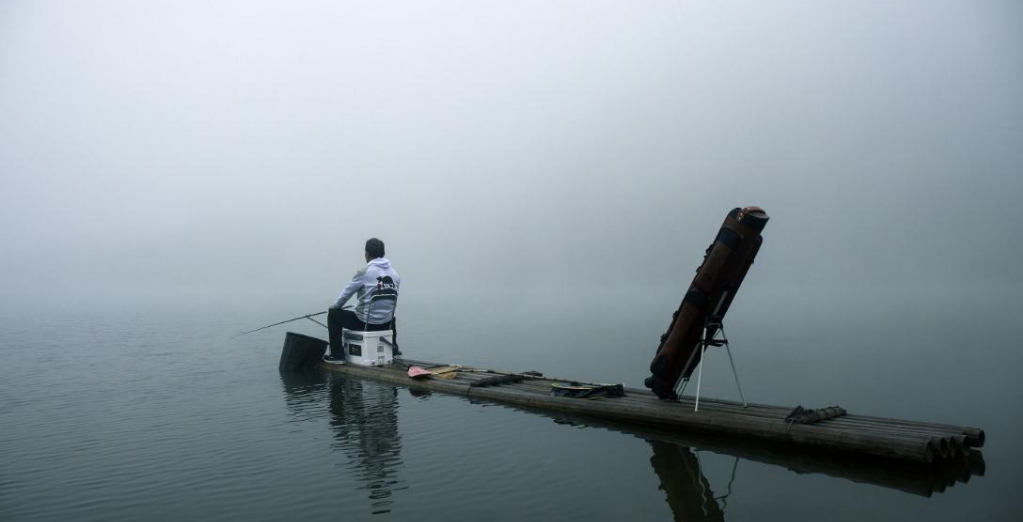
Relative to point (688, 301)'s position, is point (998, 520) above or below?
below

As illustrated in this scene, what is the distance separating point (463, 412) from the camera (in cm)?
1073

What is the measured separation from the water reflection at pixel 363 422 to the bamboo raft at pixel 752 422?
4.93 feet

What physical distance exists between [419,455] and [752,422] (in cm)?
440

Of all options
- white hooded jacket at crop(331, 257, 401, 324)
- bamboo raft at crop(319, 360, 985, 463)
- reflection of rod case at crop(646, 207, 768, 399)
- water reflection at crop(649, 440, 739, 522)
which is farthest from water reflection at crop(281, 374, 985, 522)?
white hooded jacket at crop(331, 257, 401, 324)

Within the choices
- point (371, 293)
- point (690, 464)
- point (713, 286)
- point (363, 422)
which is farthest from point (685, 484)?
point (371, 293)

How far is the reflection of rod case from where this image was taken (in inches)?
321

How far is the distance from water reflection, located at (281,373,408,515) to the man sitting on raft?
4.40 feet

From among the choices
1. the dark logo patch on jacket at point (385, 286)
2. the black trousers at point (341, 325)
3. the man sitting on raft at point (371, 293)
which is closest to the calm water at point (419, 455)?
the black trousers at point (341, 325)

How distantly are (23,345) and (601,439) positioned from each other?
2729 centimetres

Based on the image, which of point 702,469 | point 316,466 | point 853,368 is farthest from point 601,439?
point 853,368

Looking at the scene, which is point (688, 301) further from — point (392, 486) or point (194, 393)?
point (194, 393)

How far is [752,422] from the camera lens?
8008mm

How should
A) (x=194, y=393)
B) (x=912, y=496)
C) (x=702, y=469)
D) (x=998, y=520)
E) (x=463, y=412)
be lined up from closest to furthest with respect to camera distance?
1. (x=998, y=520)
2. (x=912, y=496)
3. (x=702, y=469)
4. (x=463, y=412)
5. (x=194, y=393)

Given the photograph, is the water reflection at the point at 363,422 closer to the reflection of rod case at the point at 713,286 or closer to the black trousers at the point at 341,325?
the black trousers at the point at 341,325
